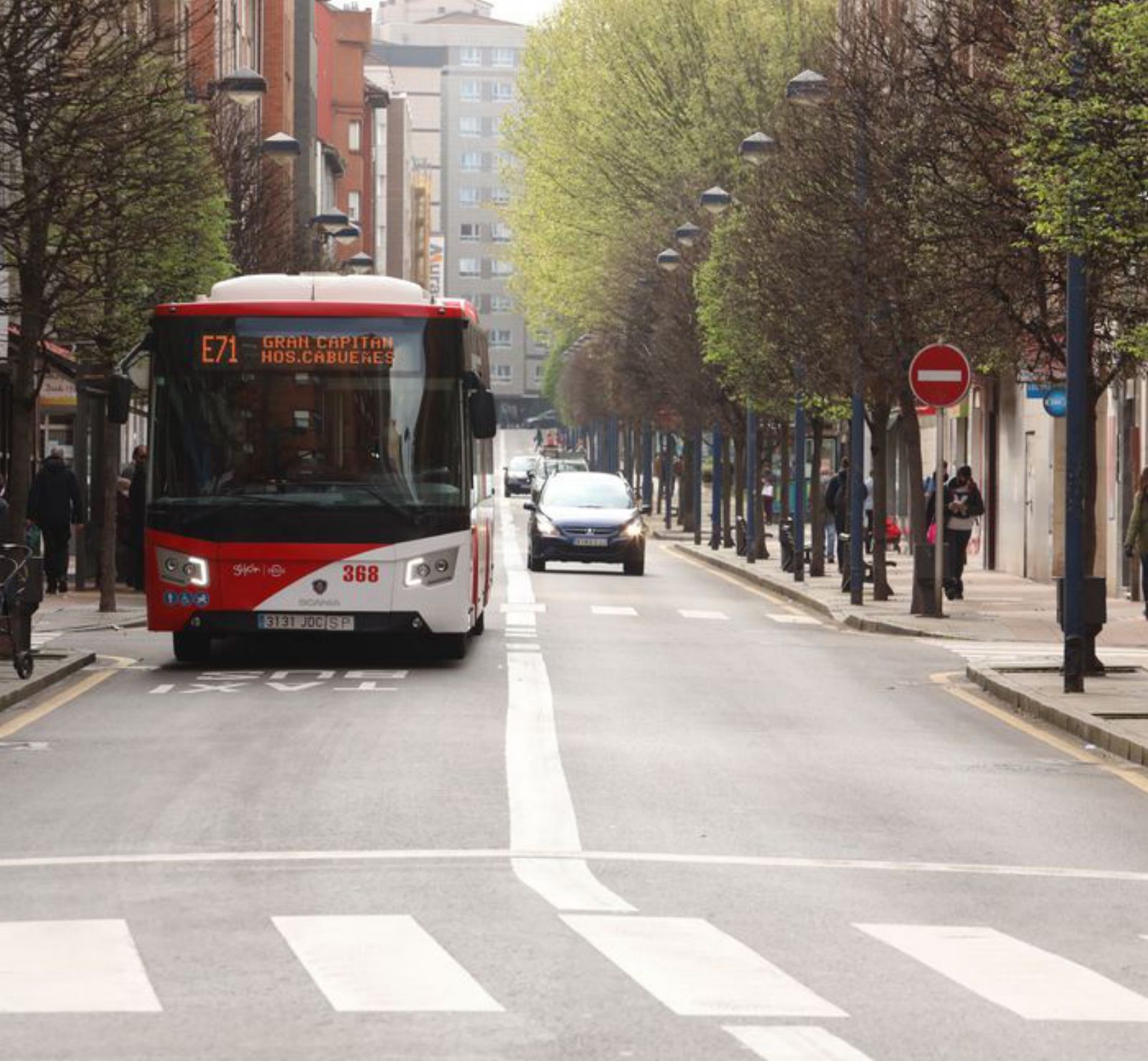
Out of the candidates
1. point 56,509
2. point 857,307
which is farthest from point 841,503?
point 56,509

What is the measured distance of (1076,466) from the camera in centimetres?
2086

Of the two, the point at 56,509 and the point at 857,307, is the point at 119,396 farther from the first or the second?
the point at 56,509

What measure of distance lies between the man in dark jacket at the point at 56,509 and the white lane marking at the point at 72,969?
87.0 ft

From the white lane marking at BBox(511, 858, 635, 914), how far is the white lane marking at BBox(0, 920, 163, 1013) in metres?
1.55

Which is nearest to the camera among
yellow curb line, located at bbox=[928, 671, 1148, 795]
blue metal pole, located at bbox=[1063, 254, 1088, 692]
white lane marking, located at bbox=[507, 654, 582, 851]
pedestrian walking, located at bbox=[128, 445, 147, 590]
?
white lane marking, located at bbox=[507, 654, 582, 851]

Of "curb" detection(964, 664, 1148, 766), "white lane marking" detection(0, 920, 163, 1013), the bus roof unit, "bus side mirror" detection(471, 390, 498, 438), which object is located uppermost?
the bus roof unit

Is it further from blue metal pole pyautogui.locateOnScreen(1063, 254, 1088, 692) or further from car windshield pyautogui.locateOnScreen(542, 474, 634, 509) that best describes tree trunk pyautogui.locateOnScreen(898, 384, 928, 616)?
blue metal pole pyautogui.locateOnScreen(1063, 254, 1088, 692)

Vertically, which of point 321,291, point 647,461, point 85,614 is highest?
point 321,291

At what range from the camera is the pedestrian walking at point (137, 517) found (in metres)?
33.6

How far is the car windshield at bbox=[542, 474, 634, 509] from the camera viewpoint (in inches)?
1837

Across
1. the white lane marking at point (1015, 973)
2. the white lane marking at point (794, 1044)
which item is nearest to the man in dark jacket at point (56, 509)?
the white lane marking at point (1015, 973)

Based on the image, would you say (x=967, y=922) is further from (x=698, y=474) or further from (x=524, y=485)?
(x=524, y=485)

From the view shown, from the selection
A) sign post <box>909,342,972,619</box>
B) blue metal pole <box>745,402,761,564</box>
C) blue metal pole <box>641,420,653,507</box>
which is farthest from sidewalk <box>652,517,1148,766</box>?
blue metal pole <box>641,420,653,507</box>

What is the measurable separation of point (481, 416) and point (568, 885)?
11.8m
